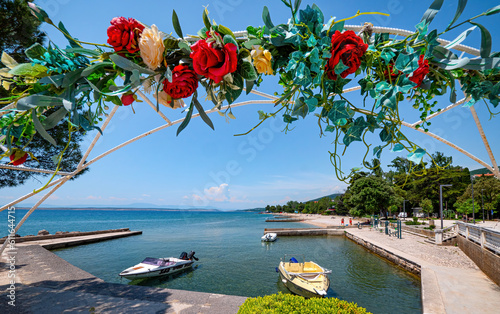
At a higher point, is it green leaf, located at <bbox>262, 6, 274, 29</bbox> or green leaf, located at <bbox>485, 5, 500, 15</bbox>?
green leaf, located at <bbox>485, 5, 500, 15</bbox>

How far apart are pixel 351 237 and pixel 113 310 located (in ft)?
77.0

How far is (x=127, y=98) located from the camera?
94cm

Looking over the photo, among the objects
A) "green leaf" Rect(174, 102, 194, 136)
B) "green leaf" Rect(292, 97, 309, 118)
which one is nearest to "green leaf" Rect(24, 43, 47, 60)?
"green leaf" Rect(174, 102, 194, 136)

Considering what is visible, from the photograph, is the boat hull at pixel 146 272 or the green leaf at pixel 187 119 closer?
the green leaf at pixel 187 119

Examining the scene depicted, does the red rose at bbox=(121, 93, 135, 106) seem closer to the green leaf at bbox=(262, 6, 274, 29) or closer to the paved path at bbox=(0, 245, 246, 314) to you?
the green leaf at bbox=(262, 6, 274, 29)

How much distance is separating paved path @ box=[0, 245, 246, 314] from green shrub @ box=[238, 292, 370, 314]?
1.99 m

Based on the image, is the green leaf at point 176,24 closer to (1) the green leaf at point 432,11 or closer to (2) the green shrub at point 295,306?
(1) the green leaf at point 432,11

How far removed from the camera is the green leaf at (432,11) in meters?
0.75

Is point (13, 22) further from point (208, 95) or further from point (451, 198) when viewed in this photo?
point (451, 198)

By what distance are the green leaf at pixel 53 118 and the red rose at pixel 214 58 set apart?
0.52 metres

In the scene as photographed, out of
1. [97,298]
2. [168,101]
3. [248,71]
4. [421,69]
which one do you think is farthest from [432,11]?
[97,298]

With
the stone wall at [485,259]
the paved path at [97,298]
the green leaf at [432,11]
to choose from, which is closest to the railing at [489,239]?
the stone wall at [485,259]

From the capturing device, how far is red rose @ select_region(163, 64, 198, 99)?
83 centimetres

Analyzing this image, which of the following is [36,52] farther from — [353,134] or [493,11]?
[493,11]
